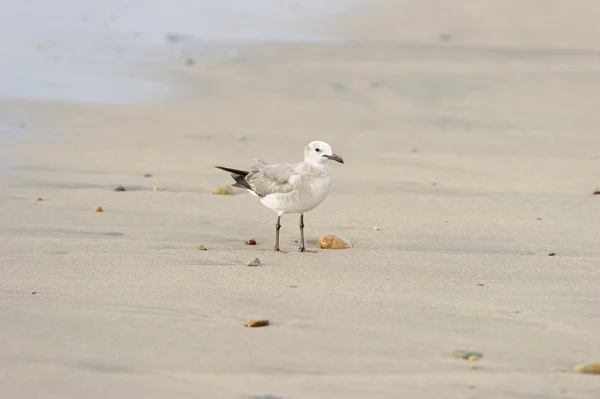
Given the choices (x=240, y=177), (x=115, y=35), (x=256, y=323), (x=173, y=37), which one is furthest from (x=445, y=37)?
(x=256, y=323)

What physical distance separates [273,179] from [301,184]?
25 centimetres

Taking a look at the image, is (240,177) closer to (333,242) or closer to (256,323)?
(333,242)

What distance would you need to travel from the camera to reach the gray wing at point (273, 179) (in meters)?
6.52

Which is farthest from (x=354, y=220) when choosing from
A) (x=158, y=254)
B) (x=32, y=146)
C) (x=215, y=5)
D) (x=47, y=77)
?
(x=215, y=5)

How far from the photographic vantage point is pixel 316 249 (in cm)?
651

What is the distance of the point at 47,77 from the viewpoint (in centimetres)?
1399

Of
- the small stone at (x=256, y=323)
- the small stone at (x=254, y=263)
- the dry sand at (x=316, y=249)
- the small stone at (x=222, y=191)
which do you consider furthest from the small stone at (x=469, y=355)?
the small stone at (x=222, y=191)

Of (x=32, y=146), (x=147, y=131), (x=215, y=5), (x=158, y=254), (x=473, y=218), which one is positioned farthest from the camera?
(x=215, y=5)

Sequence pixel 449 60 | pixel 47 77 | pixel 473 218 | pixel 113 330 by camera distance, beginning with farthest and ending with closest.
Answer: pixel 449 60 < pixel 47 77 < pixel 473 218 < pixel 113 330

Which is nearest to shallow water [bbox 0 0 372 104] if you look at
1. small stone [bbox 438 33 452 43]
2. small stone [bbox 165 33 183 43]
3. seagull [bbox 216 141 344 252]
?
small stone [bbox 165 33 183 43]

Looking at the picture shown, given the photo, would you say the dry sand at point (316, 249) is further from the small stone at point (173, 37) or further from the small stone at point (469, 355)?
the small stone at point (173, 37)

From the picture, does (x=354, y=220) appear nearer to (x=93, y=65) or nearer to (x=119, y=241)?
(x=119, y=241)

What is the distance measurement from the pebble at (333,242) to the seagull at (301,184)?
0.13 meters

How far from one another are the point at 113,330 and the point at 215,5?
19091 mm
